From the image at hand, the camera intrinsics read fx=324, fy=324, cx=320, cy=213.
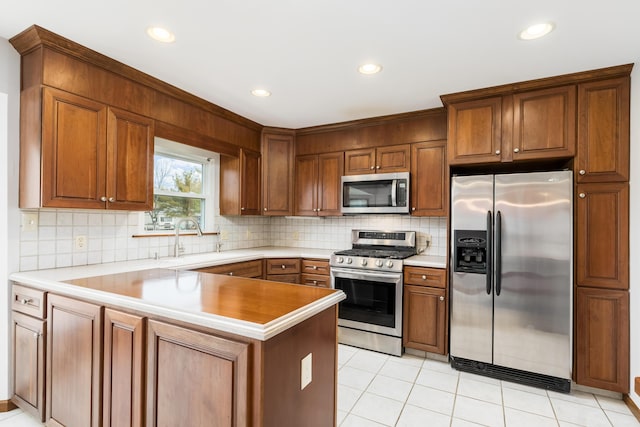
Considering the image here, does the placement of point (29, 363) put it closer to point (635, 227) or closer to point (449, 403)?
point (449, 403)

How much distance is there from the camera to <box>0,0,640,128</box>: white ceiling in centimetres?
170

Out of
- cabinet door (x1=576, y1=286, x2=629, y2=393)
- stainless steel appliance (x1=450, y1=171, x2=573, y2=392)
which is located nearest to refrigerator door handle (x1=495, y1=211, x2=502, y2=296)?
stainless steel appliance (x1=450, y1=171, x2=573, y2=392)

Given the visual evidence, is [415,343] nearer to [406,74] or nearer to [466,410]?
[466,410]

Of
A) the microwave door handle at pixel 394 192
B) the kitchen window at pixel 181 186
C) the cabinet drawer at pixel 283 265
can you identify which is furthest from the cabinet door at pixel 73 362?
the microwave door handle at pixel 394 192

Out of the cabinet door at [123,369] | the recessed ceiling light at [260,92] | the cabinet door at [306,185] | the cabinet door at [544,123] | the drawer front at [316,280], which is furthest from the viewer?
the cabinet door at [306,185]

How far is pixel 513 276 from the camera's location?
2555mm

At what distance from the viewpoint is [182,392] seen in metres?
1.28

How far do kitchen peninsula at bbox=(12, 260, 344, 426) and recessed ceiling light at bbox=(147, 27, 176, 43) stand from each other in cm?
147

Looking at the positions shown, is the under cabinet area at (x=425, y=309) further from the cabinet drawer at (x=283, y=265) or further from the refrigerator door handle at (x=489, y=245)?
the cabinet drawer at (x=283, y=265)

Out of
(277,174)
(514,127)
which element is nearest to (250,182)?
(277,174)

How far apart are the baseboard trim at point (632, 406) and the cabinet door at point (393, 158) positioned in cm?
242

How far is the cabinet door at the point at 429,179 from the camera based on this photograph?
3.22m

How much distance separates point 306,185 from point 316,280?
3.83 ft

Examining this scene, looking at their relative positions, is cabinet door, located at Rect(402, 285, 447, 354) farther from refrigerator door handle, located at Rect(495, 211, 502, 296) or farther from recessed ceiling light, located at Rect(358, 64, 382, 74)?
recessed ceiling light, located at Rect(358, 64, 382, 74)
